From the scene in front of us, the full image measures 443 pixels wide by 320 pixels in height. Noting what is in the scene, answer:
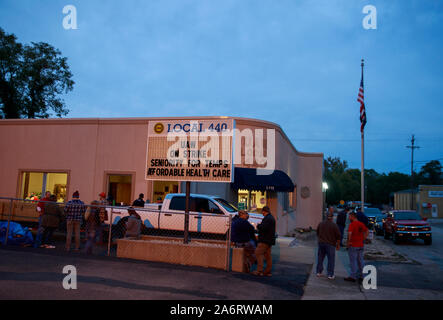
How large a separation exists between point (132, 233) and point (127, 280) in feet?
10.2

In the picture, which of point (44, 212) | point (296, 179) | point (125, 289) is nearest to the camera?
point (125, 289)

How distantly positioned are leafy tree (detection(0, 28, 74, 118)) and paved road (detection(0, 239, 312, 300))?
2655 centimetres

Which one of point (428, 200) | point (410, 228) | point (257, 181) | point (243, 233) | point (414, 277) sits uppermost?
point (257, 181)

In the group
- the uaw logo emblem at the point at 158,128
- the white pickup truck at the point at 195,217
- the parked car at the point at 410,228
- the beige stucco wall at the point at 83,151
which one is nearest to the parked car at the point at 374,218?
the parked car at the point at 410,228

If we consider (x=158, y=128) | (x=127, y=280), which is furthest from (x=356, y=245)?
(x=158, y=128)

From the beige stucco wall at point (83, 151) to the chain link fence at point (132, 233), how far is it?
4270mm

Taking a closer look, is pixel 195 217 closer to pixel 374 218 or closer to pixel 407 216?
pixel 407 216

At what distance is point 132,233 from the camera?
1041 centimetres

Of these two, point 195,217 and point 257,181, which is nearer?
point 195,217

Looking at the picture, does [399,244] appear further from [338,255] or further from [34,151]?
[34,151]

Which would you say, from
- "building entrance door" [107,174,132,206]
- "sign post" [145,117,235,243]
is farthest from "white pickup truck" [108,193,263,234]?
"building entrance door" [107,174,132,206]

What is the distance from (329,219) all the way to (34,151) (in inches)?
642
